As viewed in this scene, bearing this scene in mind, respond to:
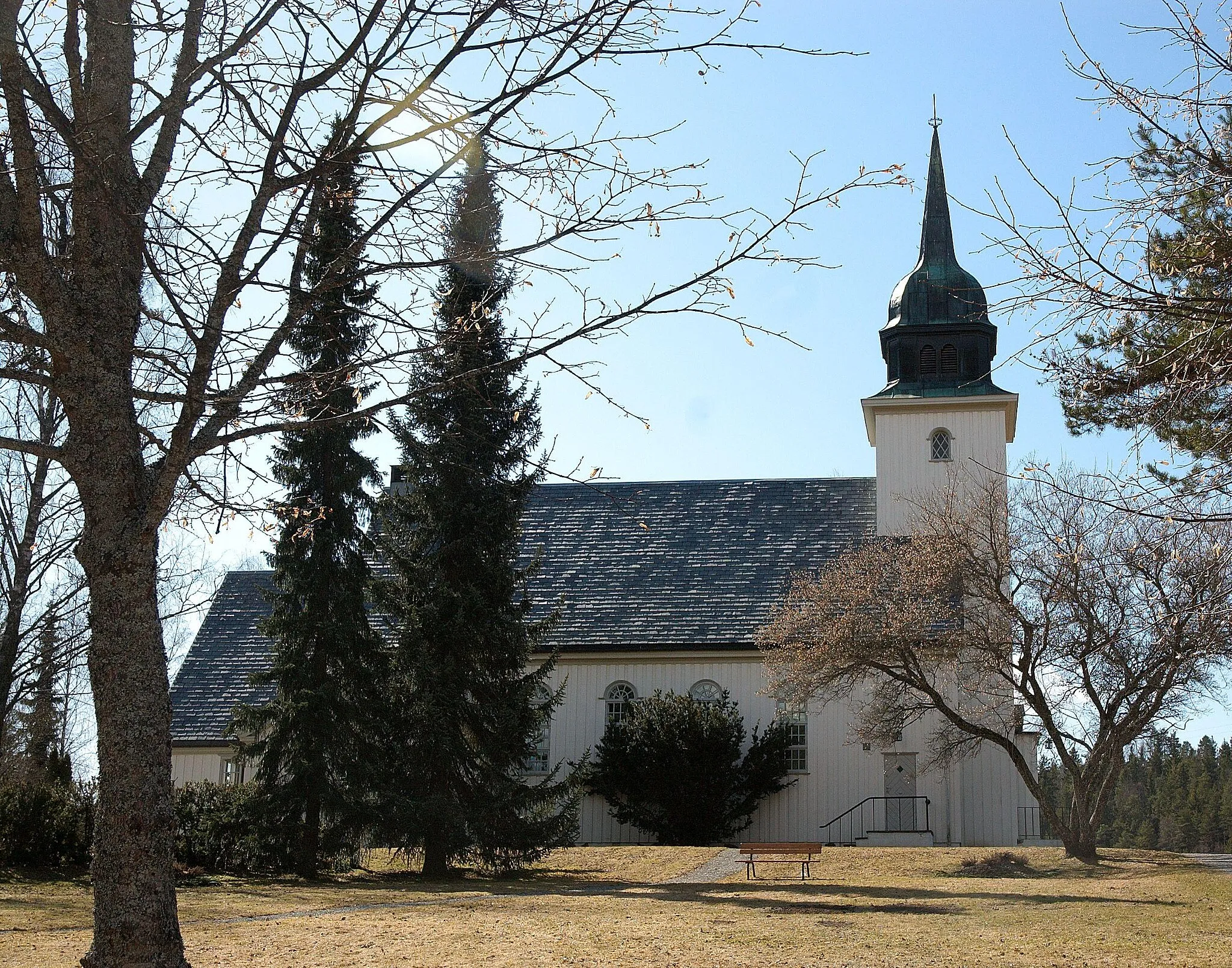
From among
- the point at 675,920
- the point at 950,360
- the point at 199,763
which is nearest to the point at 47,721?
the point at 199,763

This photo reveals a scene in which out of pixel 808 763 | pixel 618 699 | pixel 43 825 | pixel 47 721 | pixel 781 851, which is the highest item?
pixel 618 699

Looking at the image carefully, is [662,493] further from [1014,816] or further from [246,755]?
[246,755]

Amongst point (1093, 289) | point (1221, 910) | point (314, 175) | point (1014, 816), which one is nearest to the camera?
point (314, 175)

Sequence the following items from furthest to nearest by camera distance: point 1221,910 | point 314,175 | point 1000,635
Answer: point 1000,635
point 1221,910
point 314,175

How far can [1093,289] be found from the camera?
6953 mm

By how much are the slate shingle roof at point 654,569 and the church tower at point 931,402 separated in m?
1.36

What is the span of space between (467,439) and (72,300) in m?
14.8

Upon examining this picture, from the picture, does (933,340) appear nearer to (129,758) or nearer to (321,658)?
(321,658)

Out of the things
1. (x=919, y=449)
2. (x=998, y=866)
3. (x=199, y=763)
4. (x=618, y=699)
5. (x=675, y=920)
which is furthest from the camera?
(x=919, y=449)

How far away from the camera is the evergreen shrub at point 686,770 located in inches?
1075

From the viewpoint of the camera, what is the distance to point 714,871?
68.6 ft

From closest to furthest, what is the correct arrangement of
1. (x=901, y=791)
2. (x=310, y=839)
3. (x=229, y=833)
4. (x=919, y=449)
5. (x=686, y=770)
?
(x=310, y=839)
(x=229, y=833)
(x=686, y=770)
(x=901, y=791)
(x=919, y=449)

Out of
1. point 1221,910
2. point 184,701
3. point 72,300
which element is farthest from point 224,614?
point 72,300

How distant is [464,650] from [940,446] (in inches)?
643
